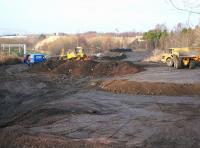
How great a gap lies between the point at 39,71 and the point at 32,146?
28.8m

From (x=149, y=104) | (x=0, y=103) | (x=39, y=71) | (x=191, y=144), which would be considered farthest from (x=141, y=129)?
(x=39, y=71)

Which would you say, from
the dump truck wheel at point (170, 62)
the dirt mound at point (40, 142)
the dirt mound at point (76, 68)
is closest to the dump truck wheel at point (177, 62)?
the dump truck wheel at point (170, 62)

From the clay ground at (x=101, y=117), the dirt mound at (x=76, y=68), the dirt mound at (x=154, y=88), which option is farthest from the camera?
the dirt mound at (x=76, y=68)

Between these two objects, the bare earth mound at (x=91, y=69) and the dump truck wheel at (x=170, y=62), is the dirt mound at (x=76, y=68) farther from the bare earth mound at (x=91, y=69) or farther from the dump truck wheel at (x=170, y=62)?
the dump truck wheel at (x=170, y=62)

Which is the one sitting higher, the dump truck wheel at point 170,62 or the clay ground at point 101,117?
the dump truck wheel at point 170,62

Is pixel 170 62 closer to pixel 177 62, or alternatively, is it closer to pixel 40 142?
pixel 177 62

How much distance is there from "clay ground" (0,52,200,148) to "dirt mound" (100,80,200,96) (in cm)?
5

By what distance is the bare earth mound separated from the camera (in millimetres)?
33531

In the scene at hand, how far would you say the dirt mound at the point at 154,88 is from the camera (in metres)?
20.5

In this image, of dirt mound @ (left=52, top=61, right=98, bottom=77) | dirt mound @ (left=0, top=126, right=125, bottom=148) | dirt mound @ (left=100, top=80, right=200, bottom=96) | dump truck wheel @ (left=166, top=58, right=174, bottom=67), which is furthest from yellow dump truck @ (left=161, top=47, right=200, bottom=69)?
dirt mound @ (left=0, top=126, right=125, bottom=148)

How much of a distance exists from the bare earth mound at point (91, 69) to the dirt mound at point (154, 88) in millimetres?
10327

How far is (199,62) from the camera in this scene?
111 feet

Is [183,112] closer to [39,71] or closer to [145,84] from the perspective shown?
[145,84]

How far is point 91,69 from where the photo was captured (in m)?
34.9
